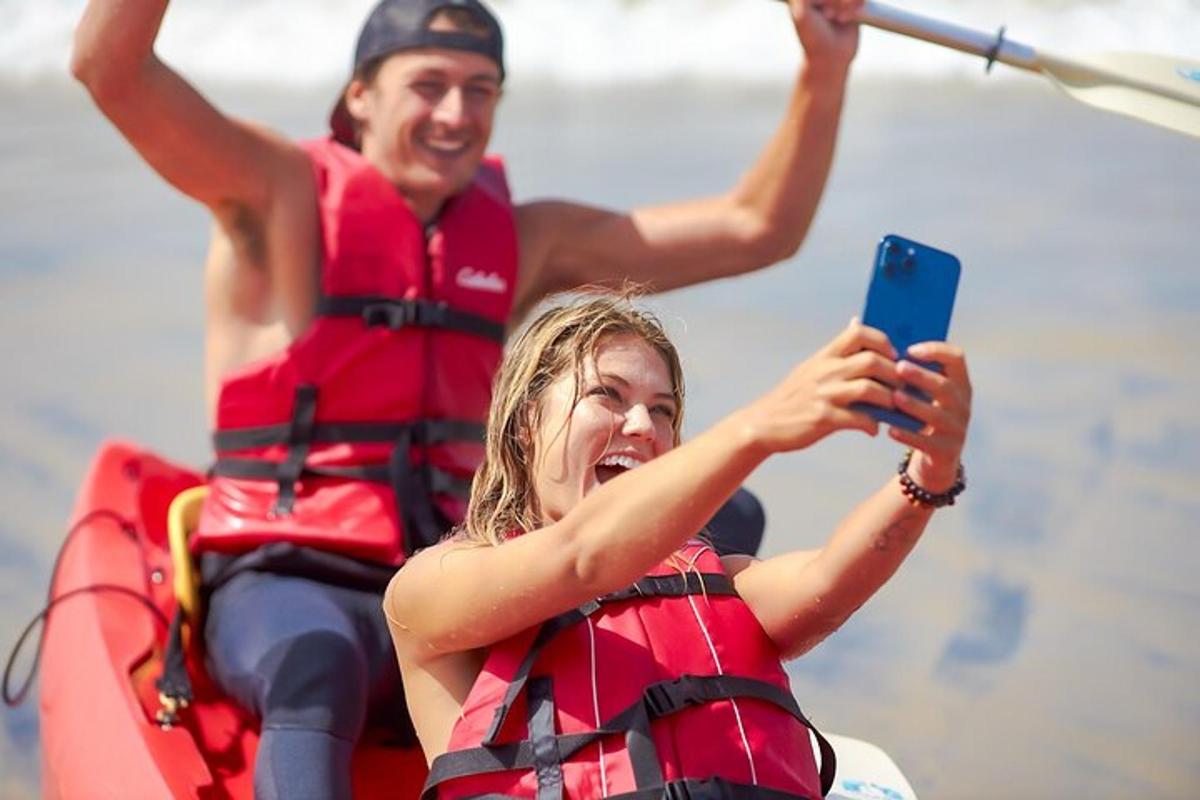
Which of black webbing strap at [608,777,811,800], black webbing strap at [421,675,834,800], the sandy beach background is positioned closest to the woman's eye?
black webbing strap at [421,675,834,800]

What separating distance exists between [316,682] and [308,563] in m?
0.36

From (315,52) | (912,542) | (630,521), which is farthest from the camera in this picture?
(315,52)

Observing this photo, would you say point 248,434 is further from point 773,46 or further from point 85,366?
point 773,46

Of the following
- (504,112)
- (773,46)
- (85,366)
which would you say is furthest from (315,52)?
(85,366)

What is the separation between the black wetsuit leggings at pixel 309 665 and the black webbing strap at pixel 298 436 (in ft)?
0.67

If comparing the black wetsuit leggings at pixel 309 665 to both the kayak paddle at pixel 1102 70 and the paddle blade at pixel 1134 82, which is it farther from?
the paddle blade at pixel 1134 82

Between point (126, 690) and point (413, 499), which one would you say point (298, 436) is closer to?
point (413, 499)

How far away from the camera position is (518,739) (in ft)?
6.27

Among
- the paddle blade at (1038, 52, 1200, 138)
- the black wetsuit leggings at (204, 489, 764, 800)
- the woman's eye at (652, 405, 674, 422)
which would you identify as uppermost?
the paddle blade at (1038, 52, 1200, 138)

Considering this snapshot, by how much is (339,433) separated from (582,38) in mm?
6056

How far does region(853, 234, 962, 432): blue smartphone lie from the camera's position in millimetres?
1586

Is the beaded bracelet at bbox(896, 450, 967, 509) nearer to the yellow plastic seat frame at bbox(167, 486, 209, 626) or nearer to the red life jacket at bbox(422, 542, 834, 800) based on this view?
the red life jacket at bbox(422, 542, 834, 800)

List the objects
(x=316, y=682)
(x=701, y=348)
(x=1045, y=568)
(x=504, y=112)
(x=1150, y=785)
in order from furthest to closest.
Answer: (x=504, y=112) → (x=701, y=348) → (x=1045, y=568) → (x=1150, y=785) → (x=316, y=682)

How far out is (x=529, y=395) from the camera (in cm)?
203
